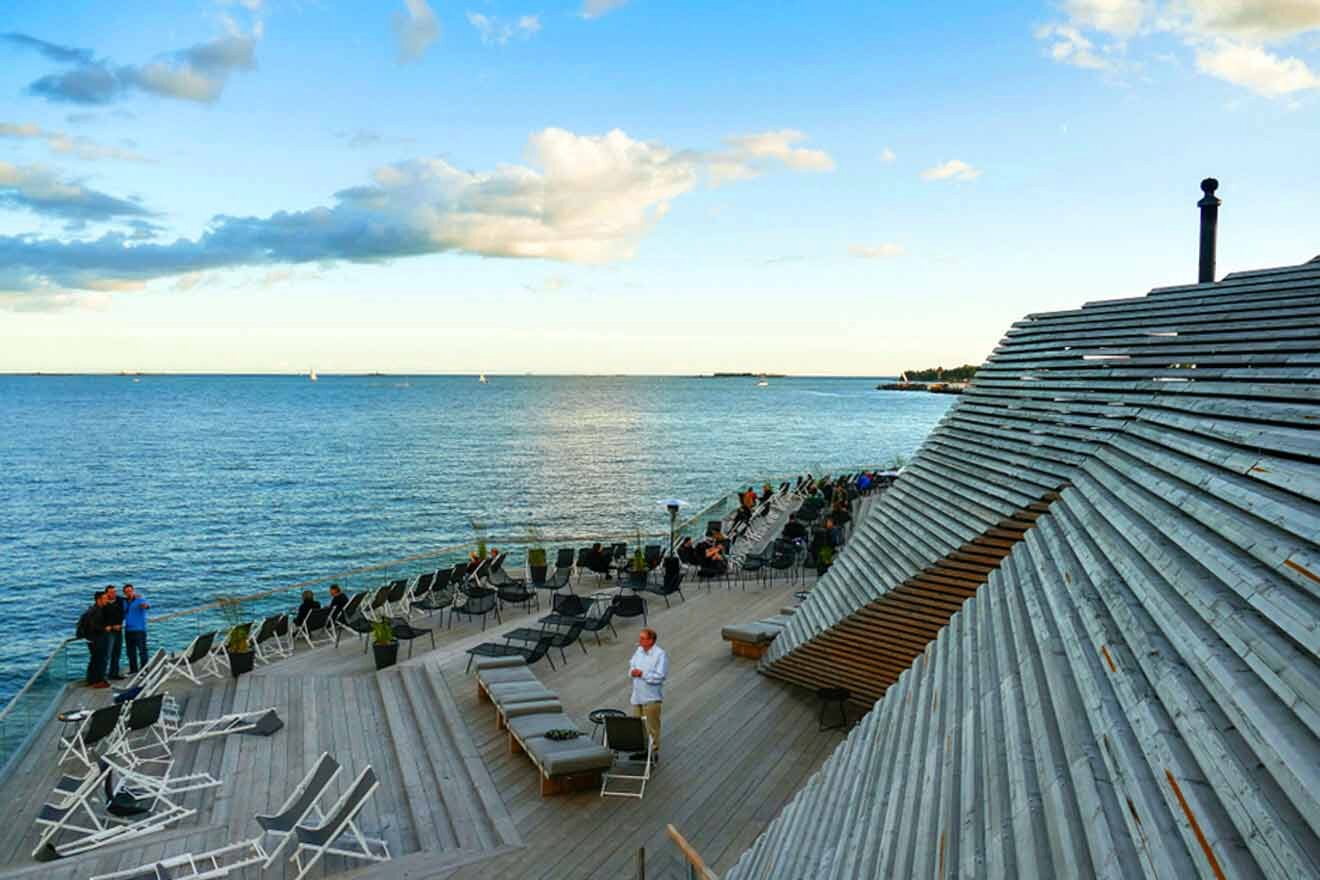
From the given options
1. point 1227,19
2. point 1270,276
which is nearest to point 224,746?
point 1270,276

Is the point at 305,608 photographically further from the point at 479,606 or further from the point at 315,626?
the point at 479,606

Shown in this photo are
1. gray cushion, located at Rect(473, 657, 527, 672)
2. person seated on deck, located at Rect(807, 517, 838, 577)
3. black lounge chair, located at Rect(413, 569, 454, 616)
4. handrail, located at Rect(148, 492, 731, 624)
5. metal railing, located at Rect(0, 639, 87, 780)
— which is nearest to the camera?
metal railing, located at Rect(0, 639, 87, 780)

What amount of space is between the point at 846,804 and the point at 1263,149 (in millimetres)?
10375

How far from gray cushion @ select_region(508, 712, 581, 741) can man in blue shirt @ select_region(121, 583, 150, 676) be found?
257 inches

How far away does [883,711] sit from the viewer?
6.00 meters

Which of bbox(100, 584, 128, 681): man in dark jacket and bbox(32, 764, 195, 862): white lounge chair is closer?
bbox(32, 764, 195, 862): white lounge chair

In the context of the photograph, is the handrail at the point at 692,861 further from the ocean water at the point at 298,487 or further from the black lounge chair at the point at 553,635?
the ocean water at the point at 298,487

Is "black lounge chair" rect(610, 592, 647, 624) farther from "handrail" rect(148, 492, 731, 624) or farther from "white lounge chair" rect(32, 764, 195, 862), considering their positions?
"white lounge chair" rect(32, 764, 195, 862)

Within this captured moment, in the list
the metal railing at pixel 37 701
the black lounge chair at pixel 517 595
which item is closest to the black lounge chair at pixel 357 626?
the black lounge chair at pixel 517 595

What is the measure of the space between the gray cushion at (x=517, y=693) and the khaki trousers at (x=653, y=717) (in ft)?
3.99

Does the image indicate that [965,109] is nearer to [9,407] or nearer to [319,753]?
[319,753]

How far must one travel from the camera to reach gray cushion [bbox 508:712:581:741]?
25.5ft

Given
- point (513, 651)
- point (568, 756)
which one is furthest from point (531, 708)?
point (513, 651)

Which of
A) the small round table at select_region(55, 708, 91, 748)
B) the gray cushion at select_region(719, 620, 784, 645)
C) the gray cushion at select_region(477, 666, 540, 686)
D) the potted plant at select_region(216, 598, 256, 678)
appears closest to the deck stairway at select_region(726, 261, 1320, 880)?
the gray cushion at select_region(477, 666, 540, 686)
